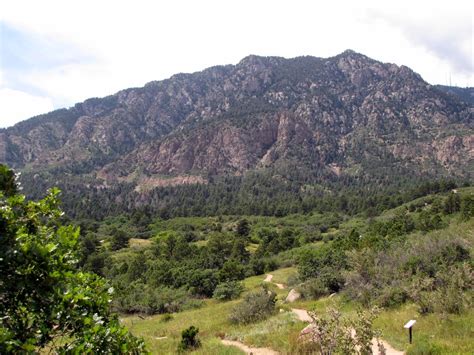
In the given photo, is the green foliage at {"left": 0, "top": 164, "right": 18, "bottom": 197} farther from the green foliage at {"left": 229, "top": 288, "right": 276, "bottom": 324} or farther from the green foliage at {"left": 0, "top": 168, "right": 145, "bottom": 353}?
the green foliage at {"left": 229, "top": 288, "right": 276, "bottom": 324}

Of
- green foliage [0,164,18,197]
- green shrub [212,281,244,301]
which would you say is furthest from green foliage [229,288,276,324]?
green foliage [0,164,18,197]

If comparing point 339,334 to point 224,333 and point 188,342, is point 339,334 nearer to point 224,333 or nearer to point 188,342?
point 188,342

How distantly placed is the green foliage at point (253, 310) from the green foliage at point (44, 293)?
55.3ft

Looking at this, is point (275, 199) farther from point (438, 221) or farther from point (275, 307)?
point (275, 307)

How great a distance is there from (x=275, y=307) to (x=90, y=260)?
42778 millimetres

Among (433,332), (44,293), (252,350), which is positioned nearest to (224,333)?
(252,350)

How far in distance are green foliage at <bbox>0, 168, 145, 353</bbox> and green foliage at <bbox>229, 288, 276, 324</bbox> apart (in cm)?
1685

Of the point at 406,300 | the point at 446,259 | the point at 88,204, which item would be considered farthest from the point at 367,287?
the point at 88,204

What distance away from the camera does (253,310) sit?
2070 centimetres

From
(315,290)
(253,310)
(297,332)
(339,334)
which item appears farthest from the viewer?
(315,290)

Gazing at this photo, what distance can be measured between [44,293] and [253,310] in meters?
17.9

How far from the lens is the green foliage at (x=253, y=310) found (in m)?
20.4

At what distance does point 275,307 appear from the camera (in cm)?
2231

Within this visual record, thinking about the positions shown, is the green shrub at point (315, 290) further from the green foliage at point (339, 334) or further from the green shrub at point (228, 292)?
the green foliage at point (339, 334)
